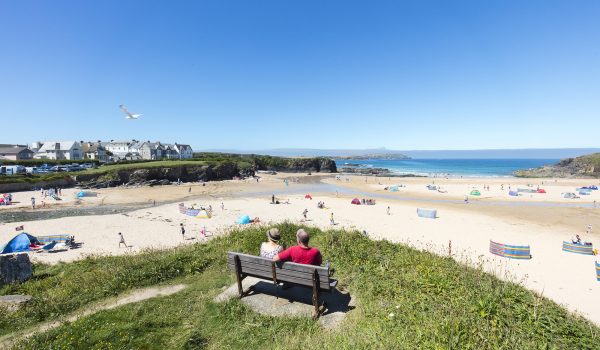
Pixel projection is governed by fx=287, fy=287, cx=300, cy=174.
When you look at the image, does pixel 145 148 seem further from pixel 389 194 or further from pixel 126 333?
pixel 126 333

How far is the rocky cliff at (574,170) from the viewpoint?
77.6 meters

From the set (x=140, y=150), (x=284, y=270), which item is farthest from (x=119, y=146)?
(x=284, y=270)

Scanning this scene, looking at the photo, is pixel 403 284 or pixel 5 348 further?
pixel 403 284

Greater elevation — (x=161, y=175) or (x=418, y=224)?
→ (x=161, y=175)

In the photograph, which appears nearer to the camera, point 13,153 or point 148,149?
point 13,153

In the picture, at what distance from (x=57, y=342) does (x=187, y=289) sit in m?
2.98

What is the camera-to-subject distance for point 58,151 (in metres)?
86.5

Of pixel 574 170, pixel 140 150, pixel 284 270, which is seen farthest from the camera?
pixel 140 150

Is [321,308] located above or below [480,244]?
above

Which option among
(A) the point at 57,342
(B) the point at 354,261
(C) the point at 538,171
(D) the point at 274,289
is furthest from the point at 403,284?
(C) the point at 538,171

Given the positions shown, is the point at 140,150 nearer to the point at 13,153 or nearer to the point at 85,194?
the point at 13,153

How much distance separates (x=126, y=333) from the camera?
5293mm

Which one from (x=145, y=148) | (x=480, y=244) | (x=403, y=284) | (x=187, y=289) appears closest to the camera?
(x=403, y=284)

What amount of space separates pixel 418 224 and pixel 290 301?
946 inches
